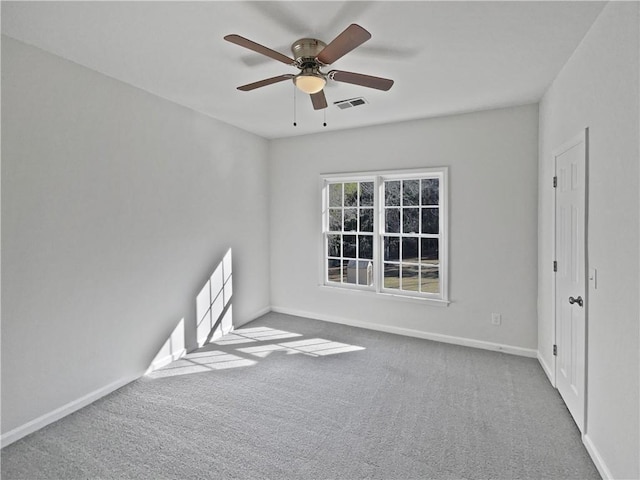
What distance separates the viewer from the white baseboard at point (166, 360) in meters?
3.35

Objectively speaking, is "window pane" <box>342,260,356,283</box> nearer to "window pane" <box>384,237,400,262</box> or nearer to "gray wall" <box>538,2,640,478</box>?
"window pane" <box>384,237,400,262</box>

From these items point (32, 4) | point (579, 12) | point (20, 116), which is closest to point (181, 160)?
point (20, 116)

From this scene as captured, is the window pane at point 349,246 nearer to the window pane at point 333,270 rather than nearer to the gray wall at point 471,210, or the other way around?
the window pane at point 333,270

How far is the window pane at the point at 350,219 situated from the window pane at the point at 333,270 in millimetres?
518

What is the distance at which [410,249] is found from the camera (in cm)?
438

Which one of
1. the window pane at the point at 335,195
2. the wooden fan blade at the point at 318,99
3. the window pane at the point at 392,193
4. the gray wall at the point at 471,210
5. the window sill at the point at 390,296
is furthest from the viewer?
the window pane at the point at 335,195

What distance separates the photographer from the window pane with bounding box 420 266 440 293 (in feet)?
13.8

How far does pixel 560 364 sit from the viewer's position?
285 cm

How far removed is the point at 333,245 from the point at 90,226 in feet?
9.94

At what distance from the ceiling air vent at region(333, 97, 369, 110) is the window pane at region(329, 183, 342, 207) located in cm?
132

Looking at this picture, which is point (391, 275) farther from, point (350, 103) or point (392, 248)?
point (350, 103)

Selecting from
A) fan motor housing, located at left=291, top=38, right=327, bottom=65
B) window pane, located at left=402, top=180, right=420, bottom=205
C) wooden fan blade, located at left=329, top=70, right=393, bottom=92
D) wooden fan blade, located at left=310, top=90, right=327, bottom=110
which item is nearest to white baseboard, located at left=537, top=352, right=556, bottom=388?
window pane, located at left=402, top=180, right=420, bottom=205

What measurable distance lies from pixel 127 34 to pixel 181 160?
1497mm

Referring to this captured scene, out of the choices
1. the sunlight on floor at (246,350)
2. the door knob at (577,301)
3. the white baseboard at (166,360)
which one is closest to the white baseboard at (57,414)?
the white baseboard at (166,360)
